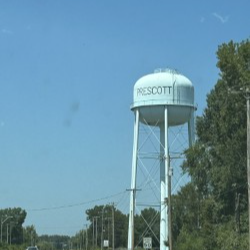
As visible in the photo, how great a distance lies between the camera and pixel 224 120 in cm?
5388

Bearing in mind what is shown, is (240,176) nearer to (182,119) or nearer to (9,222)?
(182,119)

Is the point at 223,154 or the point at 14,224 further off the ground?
the point at 223,154

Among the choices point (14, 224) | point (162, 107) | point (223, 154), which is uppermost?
point (162, 107)

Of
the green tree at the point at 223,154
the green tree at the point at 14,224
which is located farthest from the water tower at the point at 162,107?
the green tree at the point at 14,224

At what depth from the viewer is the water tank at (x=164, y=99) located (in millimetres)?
65625

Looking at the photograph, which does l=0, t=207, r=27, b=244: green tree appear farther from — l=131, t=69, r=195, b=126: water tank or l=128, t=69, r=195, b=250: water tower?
l=131, t=69, r=195, b=126: water tank

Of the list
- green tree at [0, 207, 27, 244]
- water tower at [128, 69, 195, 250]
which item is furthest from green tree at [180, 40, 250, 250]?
green tree at [0, 207, 27, 244]

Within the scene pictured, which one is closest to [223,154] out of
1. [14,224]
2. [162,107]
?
[162,107]

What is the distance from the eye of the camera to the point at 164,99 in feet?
215

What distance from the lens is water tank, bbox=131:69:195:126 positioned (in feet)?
215

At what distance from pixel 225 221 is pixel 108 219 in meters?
98.7

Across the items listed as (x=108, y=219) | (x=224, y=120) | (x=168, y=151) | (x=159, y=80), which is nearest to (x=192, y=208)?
(x=168, y=151)

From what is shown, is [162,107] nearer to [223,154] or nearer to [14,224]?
[223,154]

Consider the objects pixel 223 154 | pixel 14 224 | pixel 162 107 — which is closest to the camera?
pixel 223 154
